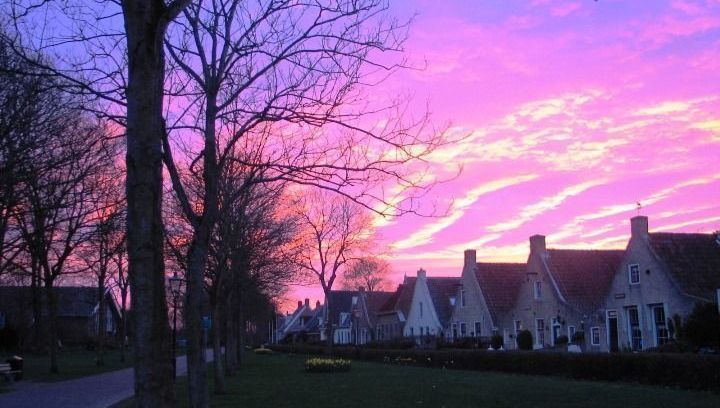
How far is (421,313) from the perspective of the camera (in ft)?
216

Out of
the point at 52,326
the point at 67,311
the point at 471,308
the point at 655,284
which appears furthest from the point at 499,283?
the point at 67,311

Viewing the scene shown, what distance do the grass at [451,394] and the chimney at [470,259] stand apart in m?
26.9

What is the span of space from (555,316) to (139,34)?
39.0 m

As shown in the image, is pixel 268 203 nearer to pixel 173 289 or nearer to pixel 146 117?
pixel 173 289

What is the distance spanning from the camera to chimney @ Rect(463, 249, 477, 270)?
53.2 meters

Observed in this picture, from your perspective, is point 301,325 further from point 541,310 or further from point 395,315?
point 541,310

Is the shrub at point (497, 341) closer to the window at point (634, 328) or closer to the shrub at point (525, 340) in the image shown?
the shrub at point (525, 340)

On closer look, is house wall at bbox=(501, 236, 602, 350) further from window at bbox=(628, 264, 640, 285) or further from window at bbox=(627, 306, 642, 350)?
window at bbox=(628, 264, 640, 285)

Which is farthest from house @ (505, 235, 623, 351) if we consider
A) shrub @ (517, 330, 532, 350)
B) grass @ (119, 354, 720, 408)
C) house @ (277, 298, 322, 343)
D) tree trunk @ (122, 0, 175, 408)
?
house @ (277, 298, 322, 343)

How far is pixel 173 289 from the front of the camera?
1183 inches

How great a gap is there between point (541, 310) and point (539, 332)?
4.51ft

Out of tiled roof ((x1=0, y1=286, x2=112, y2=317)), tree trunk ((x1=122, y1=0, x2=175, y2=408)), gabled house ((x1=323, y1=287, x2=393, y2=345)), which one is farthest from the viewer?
gabled house ((x1=323, y1=287, x2=393, y2=345))

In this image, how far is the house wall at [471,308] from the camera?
50125mm

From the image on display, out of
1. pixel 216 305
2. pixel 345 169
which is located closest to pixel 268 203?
pixel 216 305
